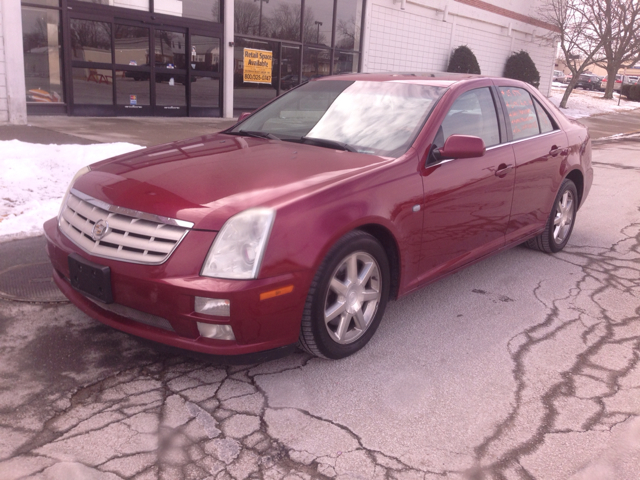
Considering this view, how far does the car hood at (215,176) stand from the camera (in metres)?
2.90

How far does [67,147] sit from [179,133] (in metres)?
3.93

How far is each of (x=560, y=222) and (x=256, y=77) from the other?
1217 cm

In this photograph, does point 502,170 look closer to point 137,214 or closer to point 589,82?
point 137,214

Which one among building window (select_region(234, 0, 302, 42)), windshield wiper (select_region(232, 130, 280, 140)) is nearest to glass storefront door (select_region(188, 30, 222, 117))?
building window (select_region(234, 0, 302, 42))

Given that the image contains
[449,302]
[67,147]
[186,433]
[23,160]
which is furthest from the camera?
[67,147]

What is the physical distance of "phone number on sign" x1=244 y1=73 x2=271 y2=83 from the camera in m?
15.9

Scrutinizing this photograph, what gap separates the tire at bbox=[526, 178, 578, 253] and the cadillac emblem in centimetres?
391

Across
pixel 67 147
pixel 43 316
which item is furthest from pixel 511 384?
pixel 67 147

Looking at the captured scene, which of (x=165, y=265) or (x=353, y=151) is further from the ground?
(x=353, y=151)

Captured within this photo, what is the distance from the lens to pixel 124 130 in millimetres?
11547

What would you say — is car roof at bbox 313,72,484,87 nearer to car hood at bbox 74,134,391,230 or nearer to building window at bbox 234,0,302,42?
car hood at bbox 74,134,391,230

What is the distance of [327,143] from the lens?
3.90 metres

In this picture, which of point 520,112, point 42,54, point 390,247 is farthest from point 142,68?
point 390,247

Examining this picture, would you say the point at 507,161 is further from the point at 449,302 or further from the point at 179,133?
the point at 179,133
